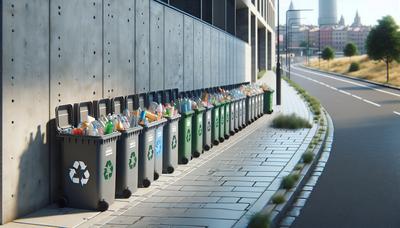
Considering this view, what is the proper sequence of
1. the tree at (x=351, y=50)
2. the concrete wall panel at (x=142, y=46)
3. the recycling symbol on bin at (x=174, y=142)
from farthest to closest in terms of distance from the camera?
the tree at (x=351, y=50), the concrete wall panel at (x=142, y=46), the recycling symbol on bin at (x=174, y=142)

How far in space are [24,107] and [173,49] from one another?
693 centimetres

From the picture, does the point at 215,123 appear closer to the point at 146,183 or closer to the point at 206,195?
the point at 146,183

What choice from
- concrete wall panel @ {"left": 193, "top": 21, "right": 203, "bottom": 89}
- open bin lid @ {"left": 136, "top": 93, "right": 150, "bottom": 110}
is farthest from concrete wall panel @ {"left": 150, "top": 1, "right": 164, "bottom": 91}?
concrete wall panel @ {"left": 193, "top": 21, "right": 203, "bottom": 89}

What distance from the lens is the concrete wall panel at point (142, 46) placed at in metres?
10.9

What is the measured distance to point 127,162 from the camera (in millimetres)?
8016

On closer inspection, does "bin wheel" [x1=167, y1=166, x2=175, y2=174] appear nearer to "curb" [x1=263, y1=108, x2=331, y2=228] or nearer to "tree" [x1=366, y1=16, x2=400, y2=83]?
"curb" [x1=263, y1=108, x2=331, y2=228]

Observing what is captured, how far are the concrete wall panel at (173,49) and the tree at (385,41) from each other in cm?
4055

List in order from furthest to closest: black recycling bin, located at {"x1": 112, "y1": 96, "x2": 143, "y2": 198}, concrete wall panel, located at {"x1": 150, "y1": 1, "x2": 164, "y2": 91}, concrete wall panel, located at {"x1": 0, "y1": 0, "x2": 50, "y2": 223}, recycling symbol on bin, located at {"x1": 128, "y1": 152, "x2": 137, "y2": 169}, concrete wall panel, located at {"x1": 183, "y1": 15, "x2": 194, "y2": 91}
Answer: concrete wall panel, located at {"x1": 183, "y1": 15, "x2": 194, "y2": 91}
concrete wall panel, located at {"x1": 150, "y1": 1, "x2": 164, "y2": 91}
recycling symbol on bin, located at {"x1": 128, "y1": 152, "x2": 137, "y2": 169}
black recycling bin, located at {"x1": 112, "y1": 96, "x2": 143, "y2": 198}
concrete wall panel, located at {"x1": 0, "y1": 0, "x2": 50, "y2": 223}

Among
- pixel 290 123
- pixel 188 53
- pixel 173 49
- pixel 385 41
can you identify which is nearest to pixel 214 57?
pixel 290 123

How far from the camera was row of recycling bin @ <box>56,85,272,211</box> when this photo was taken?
724cm

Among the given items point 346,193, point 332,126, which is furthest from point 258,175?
point 332,126

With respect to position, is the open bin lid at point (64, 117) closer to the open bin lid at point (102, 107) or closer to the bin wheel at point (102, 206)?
the open bin lid at point (102, 107)

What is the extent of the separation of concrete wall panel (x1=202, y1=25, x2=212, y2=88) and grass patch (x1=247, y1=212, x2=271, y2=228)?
37.1 feet

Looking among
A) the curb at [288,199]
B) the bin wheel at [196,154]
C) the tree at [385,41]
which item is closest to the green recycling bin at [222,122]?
the bin wheel at [196,154]
